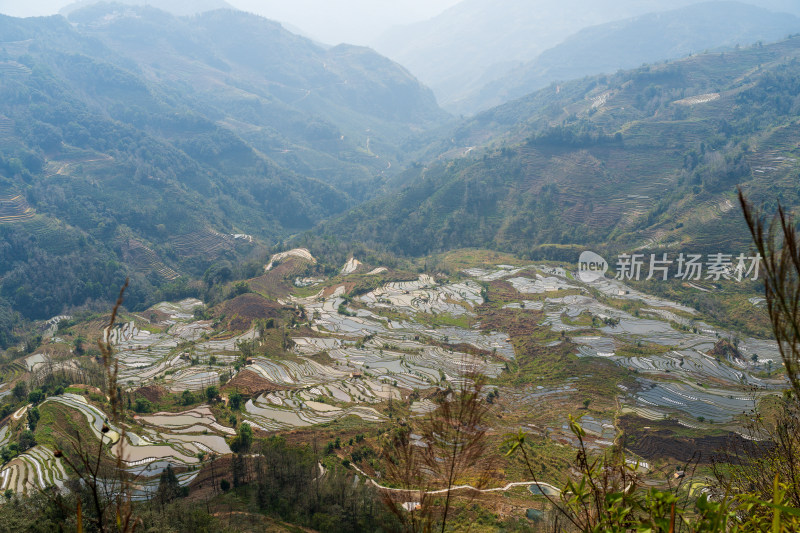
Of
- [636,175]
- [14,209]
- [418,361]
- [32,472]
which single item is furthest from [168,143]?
[32,472]

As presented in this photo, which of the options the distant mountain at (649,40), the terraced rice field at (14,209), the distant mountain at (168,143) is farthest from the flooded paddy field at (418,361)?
the distant mountain at (649,40)

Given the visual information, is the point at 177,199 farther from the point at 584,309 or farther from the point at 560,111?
the point at 560,111

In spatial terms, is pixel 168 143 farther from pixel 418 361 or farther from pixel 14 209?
pixel 418 361

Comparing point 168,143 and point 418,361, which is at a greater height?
point 168,143

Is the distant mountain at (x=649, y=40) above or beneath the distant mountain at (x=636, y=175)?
above

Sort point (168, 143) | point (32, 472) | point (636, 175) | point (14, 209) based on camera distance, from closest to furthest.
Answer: point (32, 472)
point (14, 209)
point (636, 175)
point (168, 143)

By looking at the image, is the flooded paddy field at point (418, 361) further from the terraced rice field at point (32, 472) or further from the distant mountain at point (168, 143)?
the distant mountain at point (168, 143)
